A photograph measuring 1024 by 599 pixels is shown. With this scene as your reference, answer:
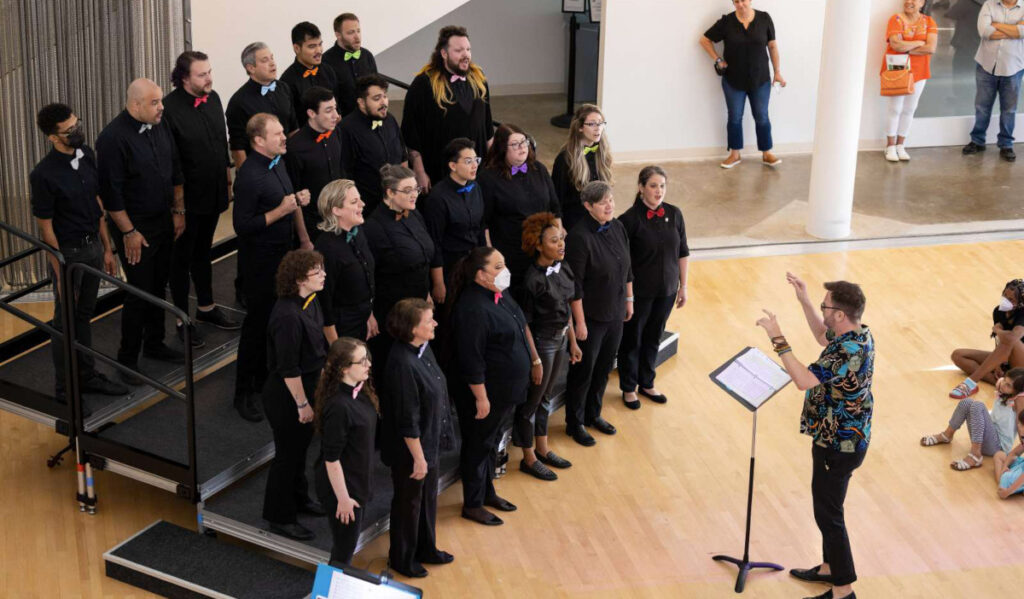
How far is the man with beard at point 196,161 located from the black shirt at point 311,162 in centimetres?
51

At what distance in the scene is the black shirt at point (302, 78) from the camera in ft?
26.5

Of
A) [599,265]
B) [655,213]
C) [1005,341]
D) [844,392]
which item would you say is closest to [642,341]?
[655,213]

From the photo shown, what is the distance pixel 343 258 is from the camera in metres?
6.34

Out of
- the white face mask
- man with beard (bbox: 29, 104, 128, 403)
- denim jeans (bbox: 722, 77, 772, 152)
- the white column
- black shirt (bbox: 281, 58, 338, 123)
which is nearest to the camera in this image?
the white face mask

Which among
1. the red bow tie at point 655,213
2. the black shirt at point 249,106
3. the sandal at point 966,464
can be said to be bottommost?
the sandal at point 966,464

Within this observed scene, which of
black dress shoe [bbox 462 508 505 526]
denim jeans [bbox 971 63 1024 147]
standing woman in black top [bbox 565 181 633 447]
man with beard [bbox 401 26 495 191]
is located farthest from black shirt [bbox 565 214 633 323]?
denim jeans [bbox 971 63 1024 147]

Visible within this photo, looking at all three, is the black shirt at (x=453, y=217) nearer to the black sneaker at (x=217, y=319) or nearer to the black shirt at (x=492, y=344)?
the black shirt at (x=492, y=344)

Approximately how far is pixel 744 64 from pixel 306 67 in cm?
556

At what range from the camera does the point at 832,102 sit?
34.2 ft

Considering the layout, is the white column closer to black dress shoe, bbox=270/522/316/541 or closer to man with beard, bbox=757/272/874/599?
man with beard, bbox=757/272/874/599

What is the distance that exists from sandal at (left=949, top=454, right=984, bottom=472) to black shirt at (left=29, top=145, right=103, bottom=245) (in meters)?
5.12

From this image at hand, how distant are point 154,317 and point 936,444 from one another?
15.6 ft

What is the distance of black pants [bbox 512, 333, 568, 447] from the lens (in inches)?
274

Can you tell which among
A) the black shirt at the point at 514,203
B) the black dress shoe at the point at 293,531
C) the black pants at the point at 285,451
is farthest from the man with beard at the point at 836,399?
the black dress shoe at the point at 293,531
